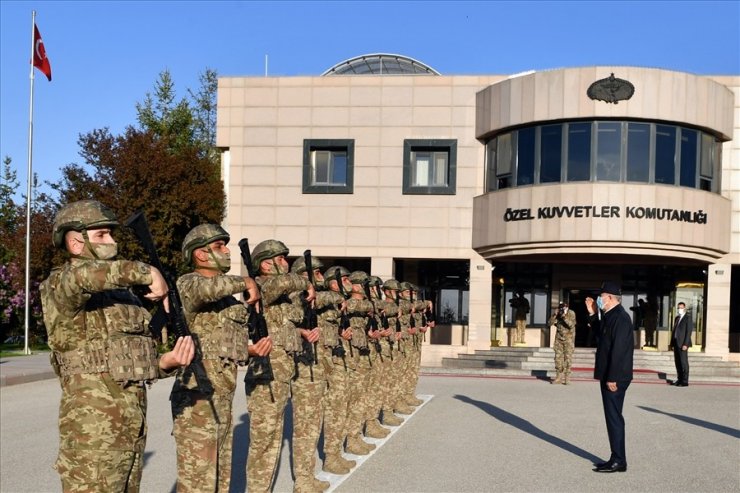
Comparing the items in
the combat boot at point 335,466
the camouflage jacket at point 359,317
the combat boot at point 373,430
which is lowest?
the combat boot at point 373,430

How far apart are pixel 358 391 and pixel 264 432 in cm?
301

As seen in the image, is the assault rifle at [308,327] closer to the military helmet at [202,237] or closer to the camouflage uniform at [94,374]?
the military helmet at [202,237]

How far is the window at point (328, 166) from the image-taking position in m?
29.8

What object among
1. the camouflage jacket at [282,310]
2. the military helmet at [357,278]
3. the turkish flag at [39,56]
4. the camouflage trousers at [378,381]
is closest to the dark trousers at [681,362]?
the camouflage trousers at [378,381]

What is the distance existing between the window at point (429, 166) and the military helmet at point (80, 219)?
25027mm

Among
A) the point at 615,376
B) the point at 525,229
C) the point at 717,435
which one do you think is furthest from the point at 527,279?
the point at 615,376

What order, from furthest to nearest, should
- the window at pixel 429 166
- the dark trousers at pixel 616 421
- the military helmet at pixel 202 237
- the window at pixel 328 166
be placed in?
the window at pixel 328 166
the window at pixel 429 166
the dark trousers at pixel 616 421
the military helmet at pixel 202 237

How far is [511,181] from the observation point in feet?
92.3

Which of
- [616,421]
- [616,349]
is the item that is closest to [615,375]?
[616,349]

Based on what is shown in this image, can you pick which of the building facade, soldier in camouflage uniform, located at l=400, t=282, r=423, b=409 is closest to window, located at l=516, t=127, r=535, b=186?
the building facade

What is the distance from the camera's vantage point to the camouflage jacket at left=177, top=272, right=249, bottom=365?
5.86m

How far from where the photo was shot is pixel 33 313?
30.9 m

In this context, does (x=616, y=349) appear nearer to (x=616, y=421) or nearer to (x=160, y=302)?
(x=616, y=421)

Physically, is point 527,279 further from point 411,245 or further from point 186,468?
point 186,468
